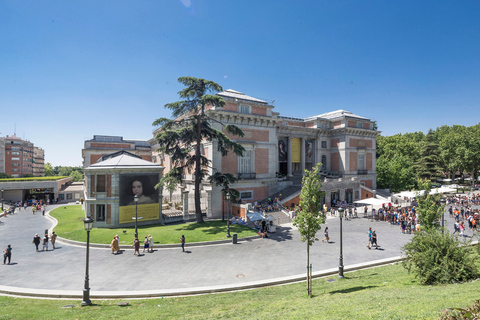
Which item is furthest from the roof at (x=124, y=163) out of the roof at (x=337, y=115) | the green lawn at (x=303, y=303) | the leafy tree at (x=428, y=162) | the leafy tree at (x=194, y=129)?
the leafy tree at (x=428, y=162)

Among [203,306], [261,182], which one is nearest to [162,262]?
[203,306]

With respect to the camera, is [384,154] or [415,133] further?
[415,133]

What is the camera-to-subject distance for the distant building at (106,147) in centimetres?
5581

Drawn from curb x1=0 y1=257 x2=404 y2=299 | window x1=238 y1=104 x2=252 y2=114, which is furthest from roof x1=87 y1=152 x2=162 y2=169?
curb x1=0 y1=257 x2=404 y2=299

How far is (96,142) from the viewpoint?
56.9 metres

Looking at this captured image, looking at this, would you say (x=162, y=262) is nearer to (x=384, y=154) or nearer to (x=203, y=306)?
(x=203, y=306)

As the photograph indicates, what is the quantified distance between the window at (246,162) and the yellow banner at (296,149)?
1168 cm

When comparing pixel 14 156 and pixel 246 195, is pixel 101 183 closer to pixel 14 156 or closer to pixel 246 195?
pixel 246 195

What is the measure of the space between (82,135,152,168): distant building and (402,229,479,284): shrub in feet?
193

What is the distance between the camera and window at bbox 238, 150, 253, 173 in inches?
1292

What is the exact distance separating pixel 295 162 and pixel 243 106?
15816mm

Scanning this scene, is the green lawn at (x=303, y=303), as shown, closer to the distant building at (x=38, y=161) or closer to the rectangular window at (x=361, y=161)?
the rectangular window at (x=361, y=161)

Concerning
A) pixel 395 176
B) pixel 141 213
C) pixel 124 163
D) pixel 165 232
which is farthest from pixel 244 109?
pixel 395 176

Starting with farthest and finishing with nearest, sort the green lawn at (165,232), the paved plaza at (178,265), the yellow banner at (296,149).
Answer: the yellow banner at (296,149)
the green lawn at (165,232)
the paved plaza at (178,265)
